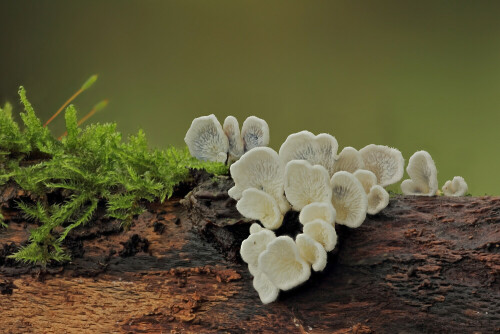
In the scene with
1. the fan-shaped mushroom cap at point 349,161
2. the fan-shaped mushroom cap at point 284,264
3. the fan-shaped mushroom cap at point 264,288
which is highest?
the fan-shaped mushroom cap at point 349,161

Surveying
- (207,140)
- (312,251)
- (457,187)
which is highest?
(207,140)

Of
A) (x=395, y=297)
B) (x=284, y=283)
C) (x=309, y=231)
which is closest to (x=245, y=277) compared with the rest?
(x=284, y=283)

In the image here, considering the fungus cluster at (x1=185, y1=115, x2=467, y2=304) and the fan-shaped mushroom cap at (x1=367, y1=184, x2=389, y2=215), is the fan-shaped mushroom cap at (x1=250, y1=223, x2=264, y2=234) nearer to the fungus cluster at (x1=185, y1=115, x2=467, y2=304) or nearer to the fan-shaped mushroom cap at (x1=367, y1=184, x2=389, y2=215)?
the fungus cluster at (x1=185, y1=115, x2=467, y2=304)

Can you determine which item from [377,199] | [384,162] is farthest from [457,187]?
[377,199]

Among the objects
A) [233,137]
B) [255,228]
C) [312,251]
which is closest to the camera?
[312,251]

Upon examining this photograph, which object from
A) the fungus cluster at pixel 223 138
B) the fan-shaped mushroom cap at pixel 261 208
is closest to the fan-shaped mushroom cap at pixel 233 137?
the fungus cluster at pixel 223 138

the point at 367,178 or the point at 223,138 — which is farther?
the point at 223,138

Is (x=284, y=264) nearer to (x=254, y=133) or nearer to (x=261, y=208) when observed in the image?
(x=261, y=208)

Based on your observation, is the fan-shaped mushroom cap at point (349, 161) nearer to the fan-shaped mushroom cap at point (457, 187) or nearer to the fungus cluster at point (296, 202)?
the fungus cluster at point (296, 202)
